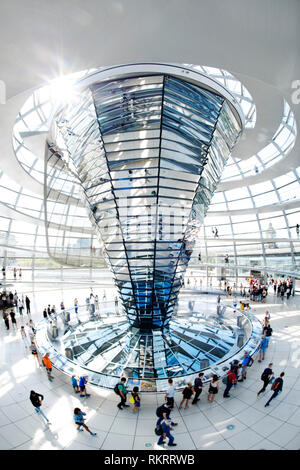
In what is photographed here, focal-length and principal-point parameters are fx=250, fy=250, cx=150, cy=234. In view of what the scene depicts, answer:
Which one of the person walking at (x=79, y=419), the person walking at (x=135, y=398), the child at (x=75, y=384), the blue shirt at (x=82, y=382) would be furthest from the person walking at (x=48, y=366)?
the person walking at (x=135, y=398)

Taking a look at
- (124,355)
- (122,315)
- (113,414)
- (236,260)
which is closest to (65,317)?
(122,315)

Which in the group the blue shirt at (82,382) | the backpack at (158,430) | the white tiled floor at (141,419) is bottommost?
the white tiled floor at (141,419)

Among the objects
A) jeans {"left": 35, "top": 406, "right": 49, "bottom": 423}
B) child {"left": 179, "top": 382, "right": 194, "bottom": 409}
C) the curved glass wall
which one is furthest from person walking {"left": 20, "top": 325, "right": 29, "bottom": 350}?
child {"left": 179, "top": 382, "right": 194, "bottom": 409}

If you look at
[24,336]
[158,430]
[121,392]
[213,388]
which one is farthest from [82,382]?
[24,336]

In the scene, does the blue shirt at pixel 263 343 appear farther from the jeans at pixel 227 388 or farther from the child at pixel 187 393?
the child at pixel 187 393

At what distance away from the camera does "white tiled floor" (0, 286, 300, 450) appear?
575cm

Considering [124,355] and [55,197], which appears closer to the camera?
[124,355]

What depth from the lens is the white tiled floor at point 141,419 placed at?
575 cm

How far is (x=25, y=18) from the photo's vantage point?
15.4 feet

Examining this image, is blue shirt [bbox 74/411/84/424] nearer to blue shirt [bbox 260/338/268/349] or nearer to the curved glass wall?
blue shirt [bbox 260/338/268/349]

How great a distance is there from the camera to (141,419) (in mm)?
6723

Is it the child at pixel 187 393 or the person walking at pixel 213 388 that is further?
the person walking at pixel 213 388
